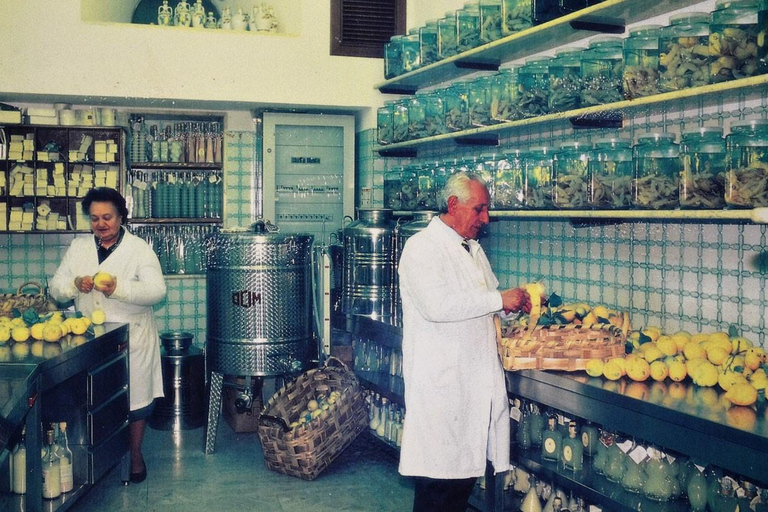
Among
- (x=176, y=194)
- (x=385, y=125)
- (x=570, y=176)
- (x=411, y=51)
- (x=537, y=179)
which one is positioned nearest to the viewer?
(x=570, y=176)

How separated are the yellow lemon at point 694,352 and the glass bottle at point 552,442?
0.69 meters

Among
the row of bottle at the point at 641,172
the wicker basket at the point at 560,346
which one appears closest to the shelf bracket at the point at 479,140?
the row of bottle at the point at 641,172

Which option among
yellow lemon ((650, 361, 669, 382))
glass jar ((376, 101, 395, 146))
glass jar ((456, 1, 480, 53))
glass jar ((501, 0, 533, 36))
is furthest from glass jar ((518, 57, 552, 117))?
glass jar ((376, 101, 395, 146))

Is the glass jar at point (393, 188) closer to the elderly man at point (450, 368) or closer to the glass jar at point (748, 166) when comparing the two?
the elderly man at point (450, 368)

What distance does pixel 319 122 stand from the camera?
693cm

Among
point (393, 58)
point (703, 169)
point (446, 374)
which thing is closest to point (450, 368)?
point (446, 374)

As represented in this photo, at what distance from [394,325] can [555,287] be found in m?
0.98

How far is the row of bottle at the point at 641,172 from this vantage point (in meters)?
2.89

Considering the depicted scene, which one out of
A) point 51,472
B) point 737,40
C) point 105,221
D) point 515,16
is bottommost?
point 51,472

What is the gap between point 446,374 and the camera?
3.41 m

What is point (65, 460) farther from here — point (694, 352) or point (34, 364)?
point (694, 352)

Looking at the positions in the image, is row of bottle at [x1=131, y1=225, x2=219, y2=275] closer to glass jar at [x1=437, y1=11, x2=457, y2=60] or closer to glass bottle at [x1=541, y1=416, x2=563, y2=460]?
glass jar at [x1=437, y1=11, x2=457, y2=60]

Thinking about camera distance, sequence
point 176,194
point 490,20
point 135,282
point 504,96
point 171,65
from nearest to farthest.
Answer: point 504,96
point 490,20
point 135,282
point 171,65
point 176,194

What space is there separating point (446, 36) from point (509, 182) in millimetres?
1366
